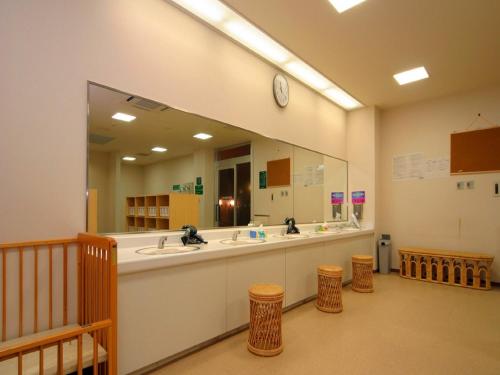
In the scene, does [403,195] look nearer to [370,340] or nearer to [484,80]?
[484,80]

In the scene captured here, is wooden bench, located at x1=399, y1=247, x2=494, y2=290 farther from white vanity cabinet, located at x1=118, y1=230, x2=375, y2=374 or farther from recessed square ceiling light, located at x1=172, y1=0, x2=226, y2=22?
recessed square ceiling light, located at x1=172, y1=0, x2=226, y2=22

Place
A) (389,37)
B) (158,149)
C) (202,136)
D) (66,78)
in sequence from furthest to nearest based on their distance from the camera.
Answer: (389,37), (202,136), (158,149), (66,78)

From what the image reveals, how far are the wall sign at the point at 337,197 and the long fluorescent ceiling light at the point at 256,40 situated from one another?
5.29ft

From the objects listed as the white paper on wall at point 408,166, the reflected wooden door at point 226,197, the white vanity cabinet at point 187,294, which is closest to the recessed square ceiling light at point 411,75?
the white paper on wall at point 408,166

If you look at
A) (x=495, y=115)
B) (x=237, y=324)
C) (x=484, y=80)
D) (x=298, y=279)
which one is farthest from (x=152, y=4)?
(x=495, y=115)

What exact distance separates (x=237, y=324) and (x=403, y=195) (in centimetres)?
373

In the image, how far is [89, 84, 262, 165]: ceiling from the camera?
2025 millimetres

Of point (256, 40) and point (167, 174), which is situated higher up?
point (256, 40)

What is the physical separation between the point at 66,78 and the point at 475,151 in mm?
4990

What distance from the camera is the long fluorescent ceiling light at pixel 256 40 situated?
8.32 feet

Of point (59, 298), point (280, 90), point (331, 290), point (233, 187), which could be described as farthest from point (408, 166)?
point (59, 298)

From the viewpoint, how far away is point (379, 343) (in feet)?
7.57

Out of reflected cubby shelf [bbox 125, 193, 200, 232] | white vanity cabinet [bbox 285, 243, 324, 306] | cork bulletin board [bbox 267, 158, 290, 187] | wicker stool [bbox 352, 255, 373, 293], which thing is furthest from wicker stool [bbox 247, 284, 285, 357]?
wicker stool [bbox 352, 255, 373, 293]

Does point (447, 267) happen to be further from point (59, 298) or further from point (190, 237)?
point (59, 298)
